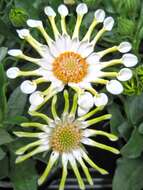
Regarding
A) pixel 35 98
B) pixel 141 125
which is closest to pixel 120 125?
pixel 141 125

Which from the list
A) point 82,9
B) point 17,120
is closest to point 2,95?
point 17,120

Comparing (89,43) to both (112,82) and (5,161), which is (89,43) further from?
(5,161)

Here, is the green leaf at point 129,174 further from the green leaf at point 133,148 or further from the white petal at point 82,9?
the white petal at point 82,9

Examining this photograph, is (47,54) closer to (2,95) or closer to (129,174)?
(2,95)

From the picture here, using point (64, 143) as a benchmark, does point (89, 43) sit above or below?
above

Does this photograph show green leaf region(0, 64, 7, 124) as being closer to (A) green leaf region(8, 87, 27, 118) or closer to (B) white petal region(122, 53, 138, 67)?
(A) green leaf region(8, 87, 27, 118)

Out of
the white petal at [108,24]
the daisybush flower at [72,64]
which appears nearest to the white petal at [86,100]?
the daisybush flower at [72,64]
